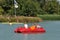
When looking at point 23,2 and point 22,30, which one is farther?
point 23,2

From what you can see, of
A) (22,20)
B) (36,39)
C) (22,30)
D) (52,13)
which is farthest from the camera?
(52,13)

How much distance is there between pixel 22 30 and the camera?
45.9 m

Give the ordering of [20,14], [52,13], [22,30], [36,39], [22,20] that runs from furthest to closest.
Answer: [52,13]
[20,14]
[22,20]
[22,30]
[36,39]

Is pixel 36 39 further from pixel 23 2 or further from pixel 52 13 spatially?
pixel 52 13

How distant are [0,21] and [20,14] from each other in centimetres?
1420

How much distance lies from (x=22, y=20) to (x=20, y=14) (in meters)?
14.8

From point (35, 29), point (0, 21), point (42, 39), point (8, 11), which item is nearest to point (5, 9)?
point (8, 11)

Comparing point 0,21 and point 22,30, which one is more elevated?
point 22,30

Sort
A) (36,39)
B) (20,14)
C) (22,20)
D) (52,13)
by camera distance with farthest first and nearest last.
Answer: (52,13) < (20,14) < (22,20) < (36,39)

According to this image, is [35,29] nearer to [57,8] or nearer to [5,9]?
[5,9]

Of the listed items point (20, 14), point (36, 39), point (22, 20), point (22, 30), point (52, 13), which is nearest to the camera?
point (36, 39)

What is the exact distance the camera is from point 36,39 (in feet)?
124

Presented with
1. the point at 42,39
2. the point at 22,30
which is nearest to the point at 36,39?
the point at 42,39

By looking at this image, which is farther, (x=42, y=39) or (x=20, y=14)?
(x=20, y=14)
